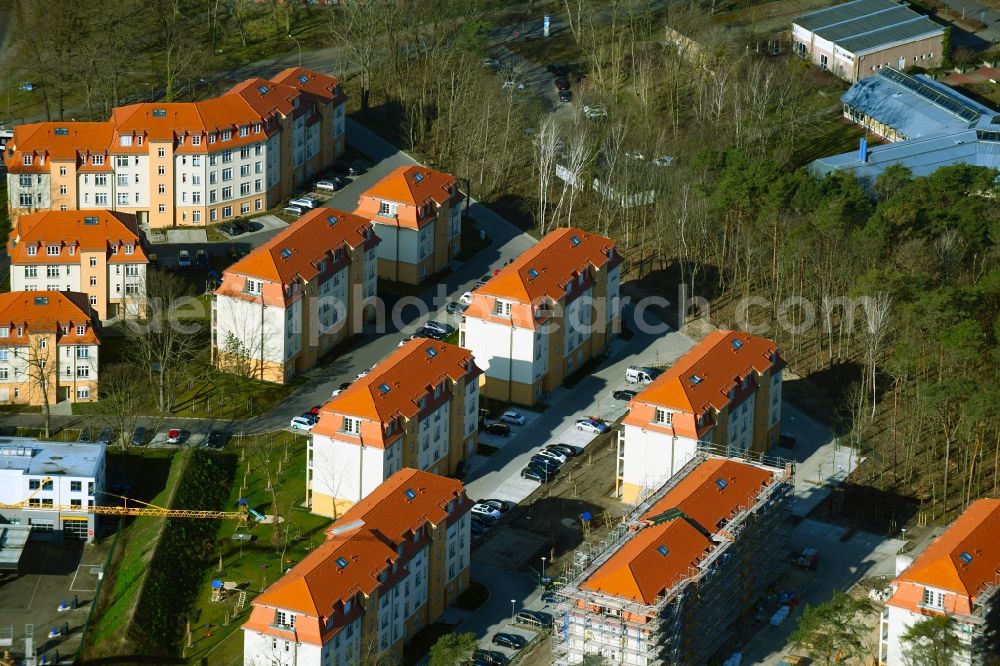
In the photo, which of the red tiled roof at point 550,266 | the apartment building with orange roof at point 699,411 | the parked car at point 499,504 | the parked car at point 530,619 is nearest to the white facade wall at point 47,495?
the parked car at point 499,504

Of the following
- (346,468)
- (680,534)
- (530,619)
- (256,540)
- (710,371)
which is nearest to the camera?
(680,534)

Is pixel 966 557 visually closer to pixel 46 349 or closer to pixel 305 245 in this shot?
pixel 305 245

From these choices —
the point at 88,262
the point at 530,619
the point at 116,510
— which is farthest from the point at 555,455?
the point at 88,262

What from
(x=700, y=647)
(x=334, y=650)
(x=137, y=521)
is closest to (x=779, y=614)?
(x=700, y=647)

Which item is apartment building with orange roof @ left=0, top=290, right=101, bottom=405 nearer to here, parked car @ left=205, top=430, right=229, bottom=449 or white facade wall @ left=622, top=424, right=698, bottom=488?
parked car @ left=205, top=430, right=229, bottom=449

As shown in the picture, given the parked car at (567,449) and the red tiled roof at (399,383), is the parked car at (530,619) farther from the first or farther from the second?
the parked car at (567,449)

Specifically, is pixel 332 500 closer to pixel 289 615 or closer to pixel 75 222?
pixel 289 615
